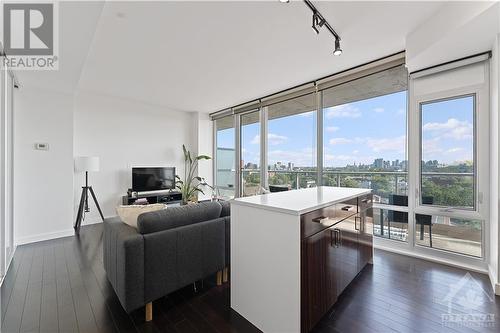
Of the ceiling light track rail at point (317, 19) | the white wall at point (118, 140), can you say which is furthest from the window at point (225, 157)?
the ceiling light track rail at point (317, 19)

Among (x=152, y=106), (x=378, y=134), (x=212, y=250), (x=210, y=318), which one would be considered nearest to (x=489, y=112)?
(x=378, y=134)

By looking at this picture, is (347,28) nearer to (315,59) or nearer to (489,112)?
(315,59)

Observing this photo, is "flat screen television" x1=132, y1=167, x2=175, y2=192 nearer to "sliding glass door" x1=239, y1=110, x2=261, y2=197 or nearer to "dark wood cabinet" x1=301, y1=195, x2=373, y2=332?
"sliding glass door" x1=239, y1=110, x2=261, y2=197

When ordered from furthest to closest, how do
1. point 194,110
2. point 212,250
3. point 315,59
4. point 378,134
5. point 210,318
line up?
point 194,110 < point 378,134 < point 315,59 < point 212,250 < point 210,318

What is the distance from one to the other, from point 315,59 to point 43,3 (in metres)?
2.97

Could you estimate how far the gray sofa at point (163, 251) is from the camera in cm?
169

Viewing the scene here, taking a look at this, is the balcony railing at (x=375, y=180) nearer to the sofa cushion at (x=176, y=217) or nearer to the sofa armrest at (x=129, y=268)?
the sofa cushion at (x=176, y=217)

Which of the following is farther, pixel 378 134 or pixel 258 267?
pixel 378 134

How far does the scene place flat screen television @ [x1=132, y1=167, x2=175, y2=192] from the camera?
506cm

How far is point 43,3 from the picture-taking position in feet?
6.23

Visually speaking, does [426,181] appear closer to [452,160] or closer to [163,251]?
[452,160]

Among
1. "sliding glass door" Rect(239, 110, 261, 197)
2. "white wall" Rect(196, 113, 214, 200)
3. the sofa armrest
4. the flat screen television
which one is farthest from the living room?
"white wall" Rect(196, 113, 214, 200)
